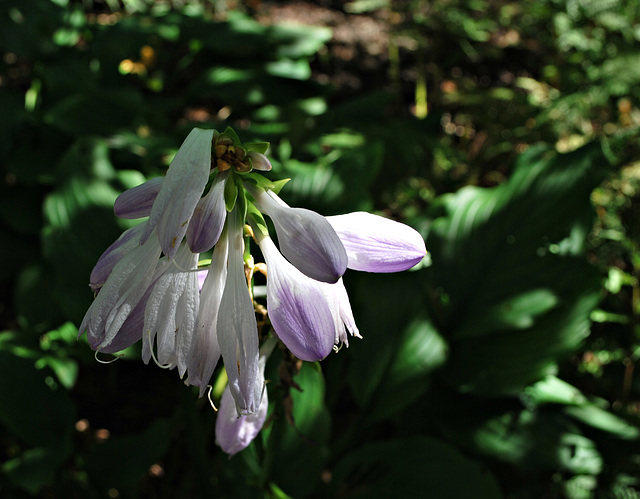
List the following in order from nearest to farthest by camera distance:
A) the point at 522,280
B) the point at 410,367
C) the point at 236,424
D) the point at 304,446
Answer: the point at 236,424
the point at 304,446
the point at 410,367
the point at 522,280

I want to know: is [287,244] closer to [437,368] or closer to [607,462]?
[437,368]

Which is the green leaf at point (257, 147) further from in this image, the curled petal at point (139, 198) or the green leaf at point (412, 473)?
the green leaf at point (412, 473)

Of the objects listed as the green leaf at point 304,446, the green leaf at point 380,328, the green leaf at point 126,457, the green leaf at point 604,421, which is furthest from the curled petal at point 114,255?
the green leaf at point 604,421

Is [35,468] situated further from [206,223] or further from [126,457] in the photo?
[206,223]

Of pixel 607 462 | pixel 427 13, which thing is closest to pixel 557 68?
pixel 427 13

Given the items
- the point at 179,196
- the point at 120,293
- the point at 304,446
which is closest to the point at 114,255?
the point at 120,293

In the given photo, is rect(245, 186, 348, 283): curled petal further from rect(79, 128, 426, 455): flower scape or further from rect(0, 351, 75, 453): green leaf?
rect(0, 351, 75, 453): green leaf
